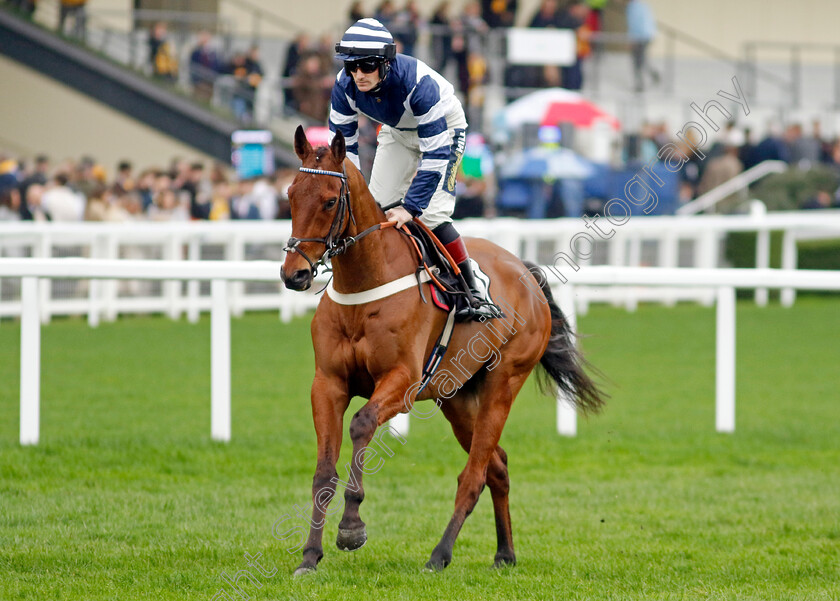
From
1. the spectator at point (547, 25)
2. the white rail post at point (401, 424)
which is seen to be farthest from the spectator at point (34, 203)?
the spectator at point (547, 25)

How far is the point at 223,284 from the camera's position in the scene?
7055mm

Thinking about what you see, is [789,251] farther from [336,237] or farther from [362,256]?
[336,237]

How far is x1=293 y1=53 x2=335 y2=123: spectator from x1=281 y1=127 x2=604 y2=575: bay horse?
1216cm

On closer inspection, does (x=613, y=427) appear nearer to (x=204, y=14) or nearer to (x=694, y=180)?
(x=694, y=180)

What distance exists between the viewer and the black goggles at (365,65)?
4.71 m

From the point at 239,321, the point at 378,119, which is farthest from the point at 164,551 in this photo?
the point at 239,321

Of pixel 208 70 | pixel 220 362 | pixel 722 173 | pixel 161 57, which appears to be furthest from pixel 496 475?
pixel 161 57

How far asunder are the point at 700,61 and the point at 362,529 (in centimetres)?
2225

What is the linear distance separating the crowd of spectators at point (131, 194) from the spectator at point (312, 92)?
2.16 meters

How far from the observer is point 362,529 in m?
4.33

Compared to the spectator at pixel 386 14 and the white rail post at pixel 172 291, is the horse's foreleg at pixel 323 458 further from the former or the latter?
the spectator at pixel 386 14

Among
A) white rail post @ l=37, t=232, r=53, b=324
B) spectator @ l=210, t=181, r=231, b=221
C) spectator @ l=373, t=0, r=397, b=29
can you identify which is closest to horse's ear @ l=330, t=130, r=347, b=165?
white rail post @ l=37, t=232, r=53, b=324

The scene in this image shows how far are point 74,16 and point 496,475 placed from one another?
49.4 ft

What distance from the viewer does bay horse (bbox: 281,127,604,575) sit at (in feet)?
14.3
